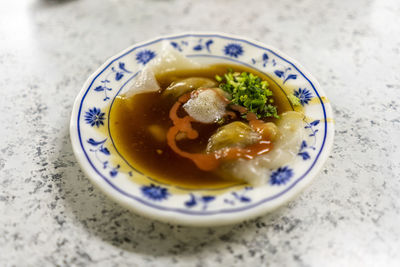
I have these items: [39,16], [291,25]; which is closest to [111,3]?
[39,16]

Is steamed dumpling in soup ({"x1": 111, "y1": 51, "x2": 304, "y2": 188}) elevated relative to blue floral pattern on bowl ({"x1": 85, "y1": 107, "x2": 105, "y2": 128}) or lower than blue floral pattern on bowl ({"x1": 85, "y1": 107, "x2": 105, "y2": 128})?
elevated

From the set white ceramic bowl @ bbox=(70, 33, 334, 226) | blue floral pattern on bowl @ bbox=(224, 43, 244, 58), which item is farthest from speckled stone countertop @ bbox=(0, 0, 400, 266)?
blue floral pattern on bowl @ bbox=(224, 43, 244, 58)

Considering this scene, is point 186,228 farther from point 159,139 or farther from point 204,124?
point 204,124

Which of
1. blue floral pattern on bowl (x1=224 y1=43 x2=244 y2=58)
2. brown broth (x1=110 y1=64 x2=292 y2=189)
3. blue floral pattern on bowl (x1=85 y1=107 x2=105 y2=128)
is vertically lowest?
blue floral pattern on bowl (x1=85 y1=107 x2=105 y2=128)

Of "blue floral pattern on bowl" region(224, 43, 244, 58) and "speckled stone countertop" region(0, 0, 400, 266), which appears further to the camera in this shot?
"blue floral pattern on bowl" region(224, 43, 244, 58)

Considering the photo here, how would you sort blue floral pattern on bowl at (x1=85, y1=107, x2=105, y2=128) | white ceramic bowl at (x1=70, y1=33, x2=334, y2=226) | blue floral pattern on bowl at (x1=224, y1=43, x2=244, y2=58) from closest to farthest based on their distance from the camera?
white ceramic bowl at (x1=70, y1=33, x2=334, y2=226) < blue floral pattern on bowl at (x1=85, y1=107, x2=105, y2=128) < blue floral pattern on bowl at (x1=224, y1=43, x2=244, y2=58)

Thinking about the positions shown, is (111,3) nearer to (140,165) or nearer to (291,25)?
(291,25)

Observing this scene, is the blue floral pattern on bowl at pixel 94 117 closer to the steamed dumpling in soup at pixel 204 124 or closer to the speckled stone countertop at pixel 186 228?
the steamed dumpling in soup at pixel 204 124

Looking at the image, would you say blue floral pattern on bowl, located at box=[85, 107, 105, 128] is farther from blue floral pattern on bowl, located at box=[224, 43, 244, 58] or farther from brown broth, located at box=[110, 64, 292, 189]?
blue floral pattern on bowl, located at box=[224, 43, 244, 58]

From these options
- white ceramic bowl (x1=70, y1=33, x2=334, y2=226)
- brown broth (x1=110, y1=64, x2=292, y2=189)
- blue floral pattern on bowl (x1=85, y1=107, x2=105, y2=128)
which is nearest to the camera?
white ceramic bowl (x1=70, y1=33, x2=334, y2=226)
